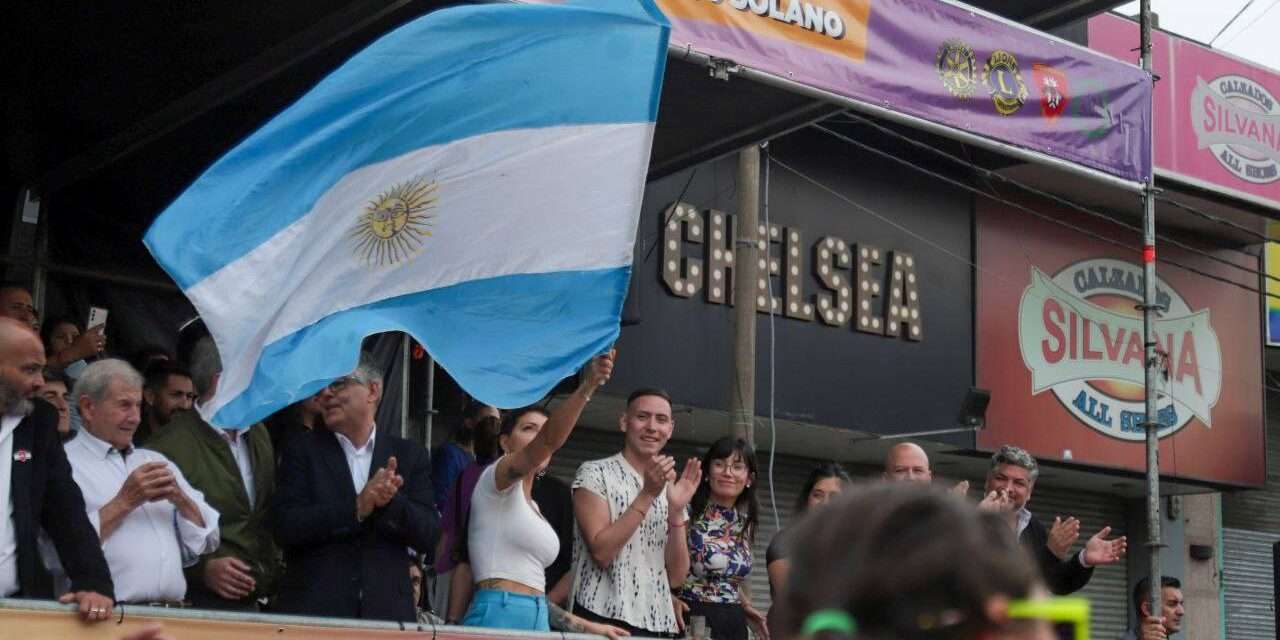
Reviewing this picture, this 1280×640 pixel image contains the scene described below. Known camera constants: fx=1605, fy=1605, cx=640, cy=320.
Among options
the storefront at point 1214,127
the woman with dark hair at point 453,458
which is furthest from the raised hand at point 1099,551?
the storefront at point 1214,127

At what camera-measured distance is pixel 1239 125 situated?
50.3ft

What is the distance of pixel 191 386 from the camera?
6789 millimetres

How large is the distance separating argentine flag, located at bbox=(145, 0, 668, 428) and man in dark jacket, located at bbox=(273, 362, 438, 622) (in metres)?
0.48

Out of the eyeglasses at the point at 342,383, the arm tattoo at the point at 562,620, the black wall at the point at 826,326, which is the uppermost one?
the black wall at the point at 826,326

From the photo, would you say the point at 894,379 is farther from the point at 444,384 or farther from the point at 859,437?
the point at 444,384

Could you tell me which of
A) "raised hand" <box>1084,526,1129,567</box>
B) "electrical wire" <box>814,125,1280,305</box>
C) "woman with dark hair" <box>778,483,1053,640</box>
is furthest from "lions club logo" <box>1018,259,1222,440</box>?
"woman with dark hair" <box>778,483,1053,640</box>

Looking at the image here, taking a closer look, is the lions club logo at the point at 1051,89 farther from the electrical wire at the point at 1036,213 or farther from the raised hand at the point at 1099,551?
the electrical wire at the point at 1036,213

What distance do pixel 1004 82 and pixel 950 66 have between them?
427mm

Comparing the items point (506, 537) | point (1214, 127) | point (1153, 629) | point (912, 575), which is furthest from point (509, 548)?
point (1214, 127)

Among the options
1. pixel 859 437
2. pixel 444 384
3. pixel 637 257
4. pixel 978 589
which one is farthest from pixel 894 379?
pixel 978 589

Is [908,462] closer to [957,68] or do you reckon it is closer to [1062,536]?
[1062,536]

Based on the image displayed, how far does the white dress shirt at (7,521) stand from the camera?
4.84 metres

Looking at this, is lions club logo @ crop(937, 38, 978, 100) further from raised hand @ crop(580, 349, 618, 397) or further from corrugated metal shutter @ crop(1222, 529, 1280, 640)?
corrugated metal shutter @ crop(1222, 529, 1280, 640)

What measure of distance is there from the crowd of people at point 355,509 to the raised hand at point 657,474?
12mm
